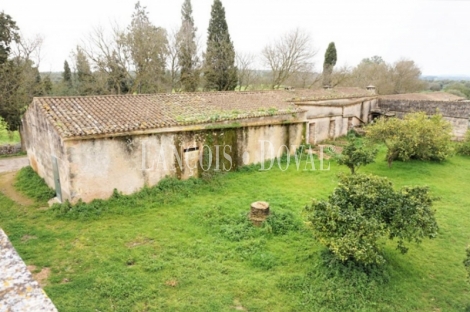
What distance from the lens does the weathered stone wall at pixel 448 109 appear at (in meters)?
24.5

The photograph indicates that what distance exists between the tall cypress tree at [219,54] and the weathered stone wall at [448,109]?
16.6 m

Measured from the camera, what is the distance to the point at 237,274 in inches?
297

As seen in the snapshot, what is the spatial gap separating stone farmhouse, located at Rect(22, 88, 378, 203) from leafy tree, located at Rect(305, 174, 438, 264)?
282 inches

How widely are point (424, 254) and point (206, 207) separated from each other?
22.8 feet

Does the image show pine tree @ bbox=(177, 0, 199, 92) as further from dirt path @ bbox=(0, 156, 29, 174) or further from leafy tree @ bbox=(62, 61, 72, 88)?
dirt path @ bbox=(0, 156, 29, 174)

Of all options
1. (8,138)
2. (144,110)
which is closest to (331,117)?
(144,110)

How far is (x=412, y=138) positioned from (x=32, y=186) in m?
19.1

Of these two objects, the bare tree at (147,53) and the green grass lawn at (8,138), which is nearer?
the green grass lawn at (8,138)

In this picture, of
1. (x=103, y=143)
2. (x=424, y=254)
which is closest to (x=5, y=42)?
(x=103, y=143)

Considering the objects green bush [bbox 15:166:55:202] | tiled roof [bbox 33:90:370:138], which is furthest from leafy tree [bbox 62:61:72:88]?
tiled roof [bbox 33:90:370:138]

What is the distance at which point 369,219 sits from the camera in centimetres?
737

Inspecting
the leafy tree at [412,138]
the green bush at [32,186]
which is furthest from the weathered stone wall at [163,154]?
the leafy tree at [412,138]

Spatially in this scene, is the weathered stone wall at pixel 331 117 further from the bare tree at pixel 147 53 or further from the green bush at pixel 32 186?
the green bush at pixel 32 186

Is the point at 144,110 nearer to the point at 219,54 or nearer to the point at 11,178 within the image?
the point at 11,178
